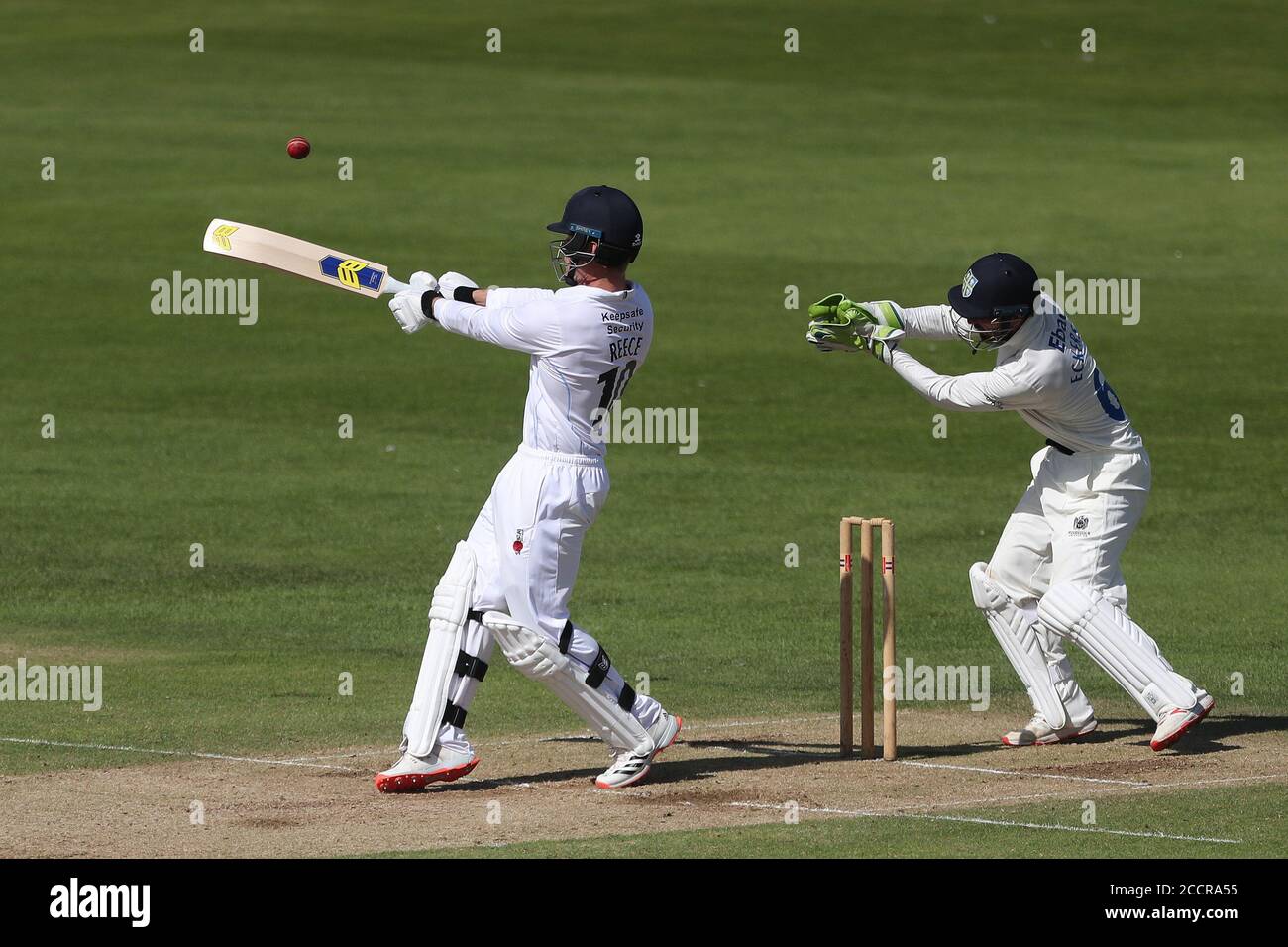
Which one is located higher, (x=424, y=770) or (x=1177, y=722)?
(x=1177, y=722)

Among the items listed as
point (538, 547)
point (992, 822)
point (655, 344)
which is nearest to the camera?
point (992, 822)

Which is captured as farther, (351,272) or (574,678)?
(351,272)

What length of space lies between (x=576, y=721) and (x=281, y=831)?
2962 mm

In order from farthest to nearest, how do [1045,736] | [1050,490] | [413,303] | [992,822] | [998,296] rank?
[1045,736] → [1050,490] → [998,296] → [413,303] → [992,822]

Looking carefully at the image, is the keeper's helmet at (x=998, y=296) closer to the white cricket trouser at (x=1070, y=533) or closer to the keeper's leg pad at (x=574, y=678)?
the white cricket trouser at (x=1070, y=533)

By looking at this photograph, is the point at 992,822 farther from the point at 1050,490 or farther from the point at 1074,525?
the point at 1050,490

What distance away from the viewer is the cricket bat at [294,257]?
10656mm

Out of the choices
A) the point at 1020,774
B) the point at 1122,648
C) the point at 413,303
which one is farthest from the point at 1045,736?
the point at 413,303

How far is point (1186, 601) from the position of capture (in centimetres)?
1523

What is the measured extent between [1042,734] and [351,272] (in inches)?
166

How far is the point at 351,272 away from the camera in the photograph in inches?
422

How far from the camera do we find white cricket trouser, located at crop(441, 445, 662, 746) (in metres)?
9.78

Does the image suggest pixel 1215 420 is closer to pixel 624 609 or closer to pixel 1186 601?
pixel 1186 601

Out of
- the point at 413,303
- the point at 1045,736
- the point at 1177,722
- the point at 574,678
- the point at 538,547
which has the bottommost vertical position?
the point at 1045,736
